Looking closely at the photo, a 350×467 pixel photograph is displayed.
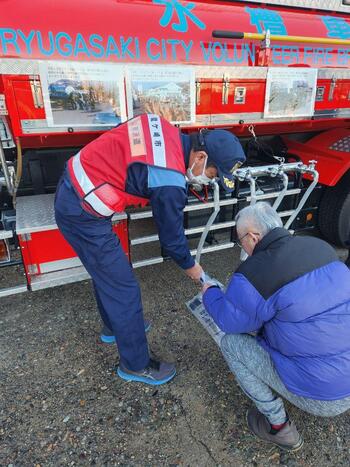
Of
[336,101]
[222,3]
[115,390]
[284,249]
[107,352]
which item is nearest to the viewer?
[284,249]

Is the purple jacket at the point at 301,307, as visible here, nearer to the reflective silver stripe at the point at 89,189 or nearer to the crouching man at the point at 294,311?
Answer: the crouching man at the point at 294,311

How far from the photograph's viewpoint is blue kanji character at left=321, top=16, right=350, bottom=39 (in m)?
2.97

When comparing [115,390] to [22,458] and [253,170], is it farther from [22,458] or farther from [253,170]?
[253,170]

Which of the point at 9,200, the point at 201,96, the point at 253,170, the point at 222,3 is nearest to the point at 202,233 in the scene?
the point at 253,170

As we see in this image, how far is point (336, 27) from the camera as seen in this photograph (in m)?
3.00

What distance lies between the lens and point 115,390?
205cm

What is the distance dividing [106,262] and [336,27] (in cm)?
284

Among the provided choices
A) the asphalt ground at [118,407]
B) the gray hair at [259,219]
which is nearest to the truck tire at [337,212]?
the asphalt ground at [118,407]

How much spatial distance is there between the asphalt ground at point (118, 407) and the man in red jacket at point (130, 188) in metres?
0.32

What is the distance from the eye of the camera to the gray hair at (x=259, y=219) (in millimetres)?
1521

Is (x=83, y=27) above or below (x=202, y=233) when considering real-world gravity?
above

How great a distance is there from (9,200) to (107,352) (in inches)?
53.5

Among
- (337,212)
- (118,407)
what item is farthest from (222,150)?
(337,212)

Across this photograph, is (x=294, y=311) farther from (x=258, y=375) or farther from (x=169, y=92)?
(x=169, y=92)
